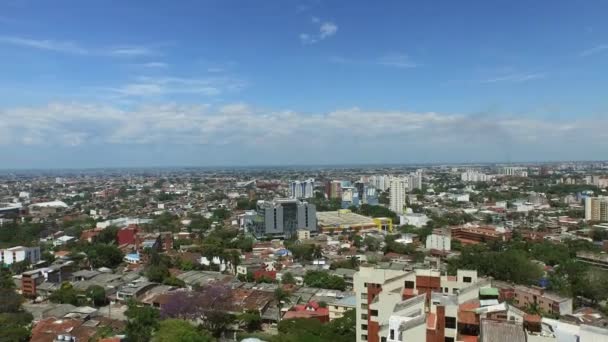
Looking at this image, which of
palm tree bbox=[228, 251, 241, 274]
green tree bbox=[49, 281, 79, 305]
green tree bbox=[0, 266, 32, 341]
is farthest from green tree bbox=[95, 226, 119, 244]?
green tree bbox=[49, 281, 79, 305]

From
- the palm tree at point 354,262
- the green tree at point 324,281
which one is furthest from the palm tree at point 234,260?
the palm tree at point 354,262

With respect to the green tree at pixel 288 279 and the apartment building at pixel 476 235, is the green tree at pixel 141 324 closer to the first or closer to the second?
the green tree at pixel 288 279

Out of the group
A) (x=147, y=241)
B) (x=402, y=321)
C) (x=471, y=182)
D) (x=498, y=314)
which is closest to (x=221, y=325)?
(x=402, y=321)

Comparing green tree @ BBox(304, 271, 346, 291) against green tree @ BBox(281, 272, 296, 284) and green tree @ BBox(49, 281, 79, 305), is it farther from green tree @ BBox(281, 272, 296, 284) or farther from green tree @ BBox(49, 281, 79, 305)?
green tree @ BBox(49, 281, 79, 305)

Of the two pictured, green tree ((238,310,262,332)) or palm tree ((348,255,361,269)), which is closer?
green tree ((238,310,262,332))

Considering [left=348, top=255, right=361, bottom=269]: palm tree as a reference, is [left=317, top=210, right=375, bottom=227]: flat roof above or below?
above
